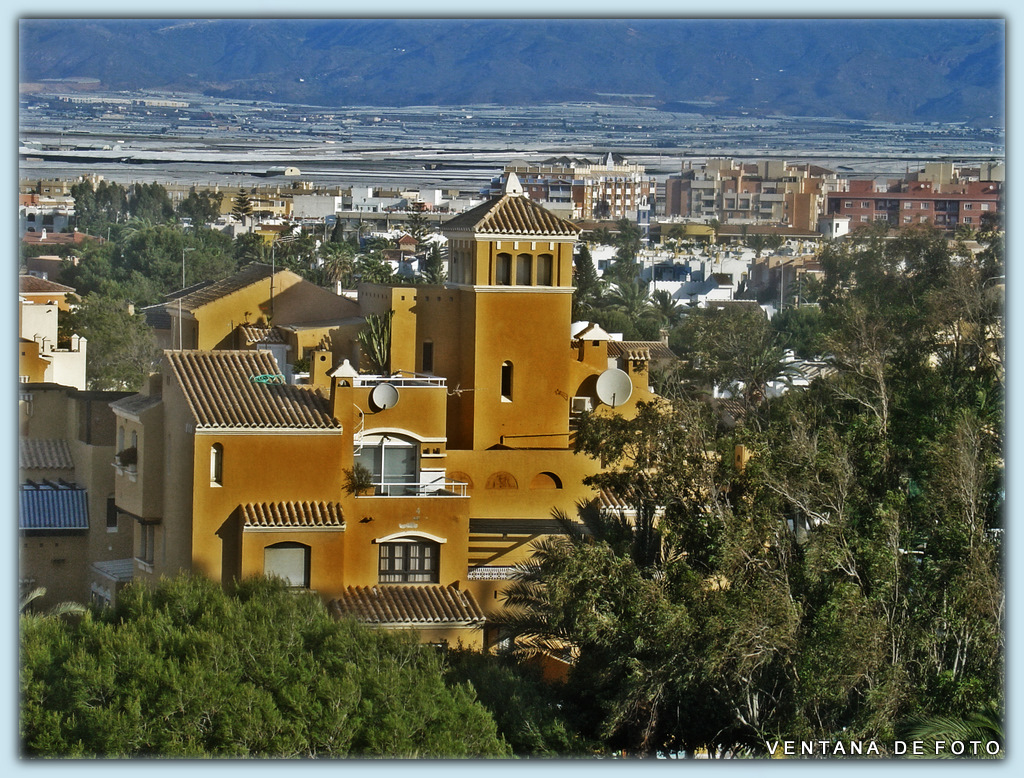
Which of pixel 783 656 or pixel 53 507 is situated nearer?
pixel 783 656

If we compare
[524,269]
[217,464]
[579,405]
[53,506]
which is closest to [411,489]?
[217,464]

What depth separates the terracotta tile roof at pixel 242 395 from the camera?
A: 15547mm

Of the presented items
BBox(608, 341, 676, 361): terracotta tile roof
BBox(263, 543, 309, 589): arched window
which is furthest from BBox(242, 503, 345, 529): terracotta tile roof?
BBox(608, 341, 676, 361): terracotta tile roof

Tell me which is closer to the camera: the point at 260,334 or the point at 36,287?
the point at 260,334

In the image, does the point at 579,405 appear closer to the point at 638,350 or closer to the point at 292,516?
the point at 638,350

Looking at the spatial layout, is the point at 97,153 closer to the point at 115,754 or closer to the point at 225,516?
the point at 225,516

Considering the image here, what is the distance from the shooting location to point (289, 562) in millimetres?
15516

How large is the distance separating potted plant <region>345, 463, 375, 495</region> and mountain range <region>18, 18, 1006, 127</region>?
10414mm

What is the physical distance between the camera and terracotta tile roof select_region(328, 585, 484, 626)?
50.5 feet

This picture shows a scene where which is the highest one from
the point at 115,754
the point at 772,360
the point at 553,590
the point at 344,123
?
the point at 344,123

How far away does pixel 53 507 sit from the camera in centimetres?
1864

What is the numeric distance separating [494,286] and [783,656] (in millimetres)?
7310

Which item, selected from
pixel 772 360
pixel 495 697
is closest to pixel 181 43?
pixel 772 360

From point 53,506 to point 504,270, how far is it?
553cm
